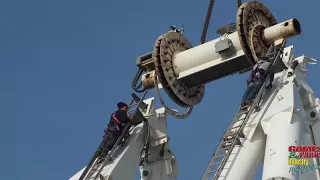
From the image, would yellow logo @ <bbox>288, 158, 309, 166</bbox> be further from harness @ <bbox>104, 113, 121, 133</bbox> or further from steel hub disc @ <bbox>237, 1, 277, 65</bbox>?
harness @ <bbox>104, 113, 121, 133</bbox>

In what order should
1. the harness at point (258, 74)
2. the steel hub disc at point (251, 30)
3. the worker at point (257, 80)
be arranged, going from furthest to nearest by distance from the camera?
the steel hub disc at point (251, 30), the harness at point (258, 74), the worker at point (257, 80)

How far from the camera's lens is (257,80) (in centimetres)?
1920

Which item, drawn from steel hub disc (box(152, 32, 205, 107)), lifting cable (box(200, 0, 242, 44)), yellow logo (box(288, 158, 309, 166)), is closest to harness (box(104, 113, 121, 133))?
steel hub disc (box(152, 32, 205, 107))

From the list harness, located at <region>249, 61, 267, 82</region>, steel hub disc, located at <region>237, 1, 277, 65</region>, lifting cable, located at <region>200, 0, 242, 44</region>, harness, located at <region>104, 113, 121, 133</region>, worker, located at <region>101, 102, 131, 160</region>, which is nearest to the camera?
harness, located at <region>249, 61, 267, 82</region>

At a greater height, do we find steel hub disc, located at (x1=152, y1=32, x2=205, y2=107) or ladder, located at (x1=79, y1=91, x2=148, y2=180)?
steel hub disc, located at (x1=152, y1=32, x2=205, y2=107)

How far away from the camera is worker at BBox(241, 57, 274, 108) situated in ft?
62.3

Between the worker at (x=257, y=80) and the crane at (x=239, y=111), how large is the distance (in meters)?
0.21

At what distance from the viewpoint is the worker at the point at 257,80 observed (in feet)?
62.3

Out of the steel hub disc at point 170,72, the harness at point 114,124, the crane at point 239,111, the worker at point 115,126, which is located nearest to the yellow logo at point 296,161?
the crane at point 239,111

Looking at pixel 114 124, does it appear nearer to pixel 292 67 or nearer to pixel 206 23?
pixel 292 67

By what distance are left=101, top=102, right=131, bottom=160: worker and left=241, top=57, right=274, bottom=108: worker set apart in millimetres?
3736

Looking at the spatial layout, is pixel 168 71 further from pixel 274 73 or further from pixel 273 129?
pixel 273 129

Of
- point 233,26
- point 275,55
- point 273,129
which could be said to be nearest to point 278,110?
point 273,129

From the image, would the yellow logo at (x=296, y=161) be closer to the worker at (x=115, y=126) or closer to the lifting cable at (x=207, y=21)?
the worker at (x=115, y=126)
